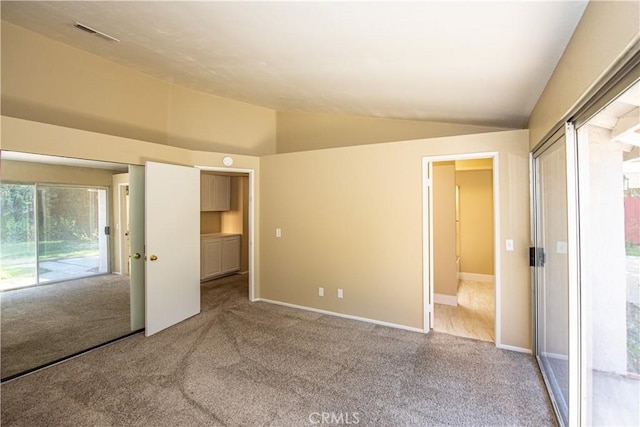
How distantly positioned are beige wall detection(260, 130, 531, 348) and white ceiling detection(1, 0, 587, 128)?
0.66 metres

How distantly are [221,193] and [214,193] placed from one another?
0.21 meters

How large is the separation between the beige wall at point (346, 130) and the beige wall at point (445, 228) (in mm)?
674

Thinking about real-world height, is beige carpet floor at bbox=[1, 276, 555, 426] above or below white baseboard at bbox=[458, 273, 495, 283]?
below

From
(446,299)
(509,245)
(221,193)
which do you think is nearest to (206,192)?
(221,193)

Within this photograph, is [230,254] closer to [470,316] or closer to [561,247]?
[470,316]

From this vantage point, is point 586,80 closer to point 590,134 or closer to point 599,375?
point 590,134

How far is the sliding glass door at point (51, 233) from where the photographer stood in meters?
2.64

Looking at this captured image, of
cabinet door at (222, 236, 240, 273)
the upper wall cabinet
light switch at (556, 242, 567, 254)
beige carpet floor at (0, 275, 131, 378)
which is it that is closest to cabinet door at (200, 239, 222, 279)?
cabinet door at (222, 236, 240, 273)

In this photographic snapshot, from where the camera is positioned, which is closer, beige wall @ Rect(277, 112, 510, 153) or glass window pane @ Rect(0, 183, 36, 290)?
glass window pane @ Rect(0, 183, 36, 290)

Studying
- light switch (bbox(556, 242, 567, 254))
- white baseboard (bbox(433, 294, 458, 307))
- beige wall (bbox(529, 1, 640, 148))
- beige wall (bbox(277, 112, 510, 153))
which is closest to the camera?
beige wall (bbox(529, 1, 640, 148))

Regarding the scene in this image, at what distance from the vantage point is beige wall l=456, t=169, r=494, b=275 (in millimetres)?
5977

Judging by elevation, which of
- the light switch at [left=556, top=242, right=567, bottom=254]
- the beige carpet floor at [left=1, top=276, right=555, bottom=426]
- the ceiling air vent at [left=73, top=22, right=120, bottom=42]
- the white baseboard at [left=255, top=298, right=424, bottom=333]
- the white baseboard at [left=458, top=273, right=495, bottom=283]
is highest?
the ceiling air vent at [left=73, top=22, right=120, bottom=42]

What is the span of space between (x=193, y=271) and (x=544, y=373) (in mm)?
4174

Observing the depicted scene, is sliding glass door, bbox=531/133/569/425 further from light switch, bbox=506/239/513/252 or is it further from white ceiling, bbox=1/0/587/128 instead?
white ceiling, bbox=1/0/587/128
